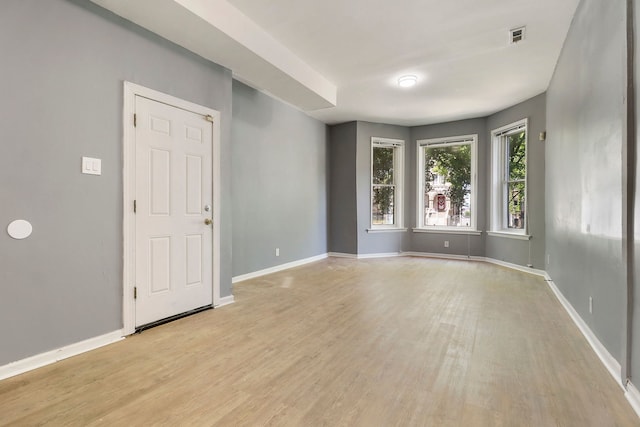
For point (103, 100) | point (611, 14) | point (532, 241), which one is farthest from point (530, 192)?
point (103, 100)

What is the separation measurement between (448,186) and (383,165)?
4.66 feet

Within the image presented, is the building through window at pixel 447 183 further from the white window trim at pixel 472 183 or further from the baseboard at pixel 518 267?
the baseboard at pixel 518 267

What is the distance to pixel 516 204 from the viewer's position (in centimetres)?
560

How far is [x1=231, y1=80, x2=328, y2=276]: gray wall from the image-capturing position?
464 cm

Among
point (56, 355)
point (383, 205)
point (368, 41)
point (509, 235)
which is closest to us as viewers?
point (56, 355)

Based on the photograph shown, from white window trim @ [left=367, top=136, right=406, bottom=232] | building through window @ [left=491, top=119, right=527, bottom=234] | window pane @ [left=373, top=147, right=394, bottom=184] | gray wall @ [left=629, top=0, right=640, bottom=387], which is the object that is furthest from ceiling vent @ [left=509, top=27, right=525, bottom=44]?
window pane @ [left=373, top=147, right=394, bottom=184]

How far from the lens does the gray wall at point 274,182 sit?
4.64 metres

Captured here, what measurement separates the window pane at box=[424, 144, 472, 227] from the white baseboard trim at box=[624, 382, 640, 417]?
5017mm

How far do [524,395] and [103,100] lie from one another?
343 cm

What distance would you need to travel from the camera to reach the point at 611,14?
2027mm

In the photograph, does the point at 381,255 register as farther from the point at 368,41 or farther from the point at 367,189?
the point at 368,41

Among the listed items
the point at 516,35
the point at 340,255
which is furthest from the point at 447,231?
the point at 516,35

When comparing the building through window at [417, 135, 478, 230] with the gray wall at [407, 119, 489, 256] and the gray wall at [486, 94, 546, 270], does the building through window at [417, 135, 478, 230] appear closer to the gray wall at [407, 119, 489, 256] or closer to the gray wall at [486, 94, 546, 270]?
the gray wall at [407, 119, 489, 256]

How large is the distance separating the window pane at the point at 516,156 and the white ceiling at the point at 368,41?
0.79m
